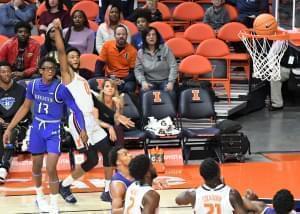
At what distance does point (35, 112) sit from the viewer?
9086 millimetres

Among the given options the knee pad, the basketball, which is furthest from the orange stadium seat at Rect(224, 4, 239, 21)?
the knee pad

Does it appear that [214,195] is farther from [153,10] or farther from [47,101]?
[153,10]

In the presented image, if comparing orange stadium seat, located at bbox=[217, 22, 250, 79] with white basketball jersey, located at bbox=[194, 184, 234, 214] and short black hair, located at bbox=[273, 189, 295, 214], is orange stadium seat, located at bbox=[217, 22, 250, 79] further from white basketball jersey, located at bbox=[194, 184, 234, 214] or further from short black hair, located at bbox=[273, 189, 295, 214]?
short black hair, located at bbox=[273, 189, 295, 214]

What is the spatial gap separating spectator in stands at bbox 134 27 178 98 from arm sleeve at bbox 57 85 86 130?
2956mm

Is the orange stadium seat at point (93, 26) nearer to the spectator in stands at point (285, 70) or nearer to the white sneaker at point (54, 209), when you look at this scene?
the spectator in stands at point (285, 70)

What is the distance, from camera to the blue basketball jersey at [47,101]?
8977 millimetres

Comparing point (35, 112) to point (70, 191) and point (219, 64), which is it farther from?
point (219, 64)

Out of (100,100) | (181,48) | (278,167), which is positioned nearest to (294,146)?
(278,167)

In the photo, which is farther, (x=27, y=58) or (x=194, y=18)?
(x=194, y=18)

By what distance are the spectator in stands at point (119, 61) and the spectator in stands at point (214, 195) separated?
5.42 m

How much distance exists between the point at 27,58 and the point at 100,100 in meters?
2.00

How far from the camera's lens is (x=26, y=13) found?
13.8 metres

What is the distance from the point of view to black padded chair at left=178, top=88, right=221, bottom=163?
11.4 metres

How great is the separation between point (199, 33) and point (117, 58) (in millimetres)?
2221
